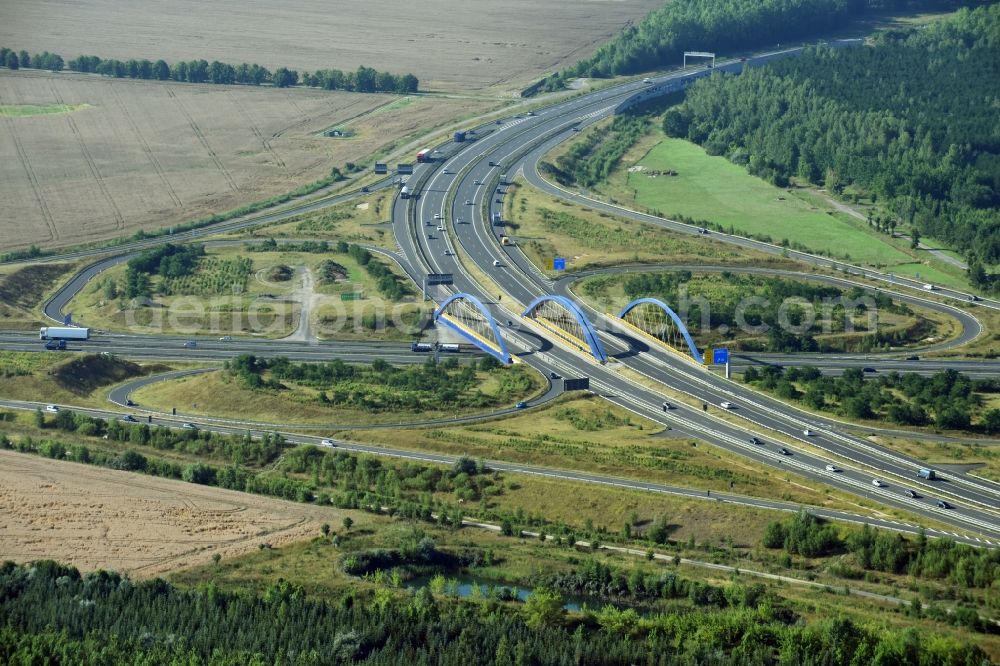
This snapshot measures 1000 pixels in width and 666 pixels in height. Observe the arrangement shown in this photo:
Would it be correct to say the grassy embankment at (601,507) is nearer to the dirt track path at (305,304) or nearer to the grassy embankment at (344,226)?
the dirt track path at (305,304)

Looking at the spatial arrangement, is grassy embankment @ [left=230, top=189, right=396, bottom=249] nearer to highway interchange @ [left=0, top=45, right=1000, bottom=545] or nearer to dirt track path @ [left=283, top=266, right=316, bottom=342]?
highway interchange @ [left=0, top=45, right=1000, bottom=545]

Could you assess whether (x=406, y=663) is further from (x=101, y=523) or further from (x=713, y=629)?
(x=101, y=523)

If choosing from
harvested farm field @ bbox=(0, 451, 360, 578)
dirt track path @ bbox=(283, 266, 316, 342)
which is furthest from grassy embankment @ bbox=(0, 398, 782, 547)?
dirt track path @ bbox=(283, 266, 316, 342)

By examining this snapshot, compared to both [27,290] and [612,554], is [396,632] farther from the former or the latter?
[27,290]

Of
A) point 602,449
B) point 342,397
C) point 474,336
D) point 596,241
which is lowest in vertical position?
point 602,449

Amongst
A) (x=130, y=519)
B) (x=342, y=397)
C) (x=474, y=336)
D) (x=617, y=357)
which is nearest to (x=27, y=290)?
(x=342, y=397)

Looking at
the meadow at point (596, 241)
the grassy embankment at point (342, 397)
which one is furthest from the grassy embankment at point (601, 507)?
the meadow at point (596, 241)
